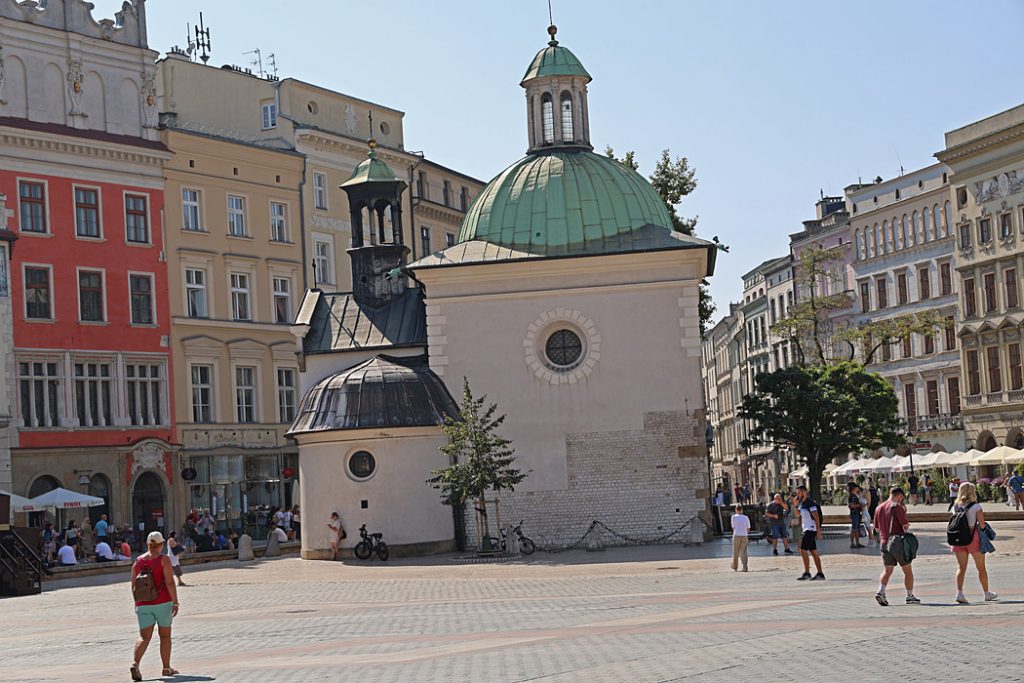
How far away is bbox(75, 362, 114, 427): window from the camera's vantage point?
54.8m

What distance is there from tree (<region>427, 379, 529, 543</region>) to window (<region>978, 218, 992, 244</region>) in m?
41.4

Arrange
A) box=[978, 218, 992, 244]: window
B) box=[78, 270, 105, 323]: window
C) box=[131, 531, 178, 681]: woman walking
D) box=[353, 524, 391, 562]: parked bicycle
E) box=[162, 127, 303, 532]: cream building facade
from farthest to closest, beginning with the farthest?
box=[978, 218, 992, 244]: window < box=[162, 127, 303, 532]: cream building facade < box=[78, 270, 105, 323]: window < box=[353, 524, 391, 562]: parked bicycle < box=[131, 531, 178, 681]: woman walking

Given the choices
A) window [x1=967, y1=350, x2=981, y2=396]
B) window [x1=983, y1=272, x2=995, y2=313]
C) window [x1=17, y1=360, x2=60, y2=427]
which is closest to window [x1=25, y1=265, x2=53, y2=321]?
window [x1=17, y1=360, x2=60, y2=427]

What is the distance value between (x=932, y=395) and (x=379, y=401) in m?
49.2

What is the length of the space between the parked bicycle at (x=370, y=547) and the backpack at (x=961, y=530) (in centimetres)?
2160

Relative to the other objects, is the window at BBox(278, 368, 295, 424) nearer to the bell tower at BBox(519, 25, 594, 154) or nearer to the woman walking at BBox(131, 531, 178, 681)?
the bell tower at BBox(519, 25, 594, 154)

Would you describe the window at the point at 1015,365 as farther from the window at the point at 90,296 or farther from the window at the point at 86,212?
the window at the point at 86,212

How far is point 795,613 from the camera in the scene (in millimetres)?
20125

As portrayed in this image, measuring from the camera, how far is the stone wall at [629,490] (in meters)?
40.6

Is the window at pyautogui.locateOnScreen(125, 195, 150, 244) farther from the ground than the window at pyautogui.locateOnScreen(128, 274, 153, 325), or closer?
farther from the ground

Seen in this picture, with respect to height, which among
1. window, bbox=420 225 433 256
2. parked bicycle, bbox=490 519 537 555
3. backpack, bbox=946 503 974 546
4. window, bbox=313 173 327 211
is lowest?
parked bicycle, bbox=490 519 537 555

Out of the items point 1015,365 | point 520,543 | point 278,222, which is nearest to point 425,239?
point 278,222

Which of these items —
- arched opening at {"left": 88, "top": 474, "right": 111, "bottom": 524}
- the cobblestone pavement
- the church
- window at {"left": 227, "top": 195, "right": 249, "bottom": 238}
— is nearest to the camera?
the cobblestone pavement

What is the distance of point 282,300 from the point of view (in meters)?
64.2
